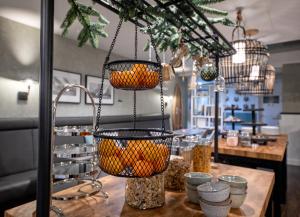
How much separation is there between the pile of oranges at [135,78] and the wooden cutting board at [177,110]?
698cm

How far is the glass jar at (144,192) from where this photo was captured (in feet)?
2.88

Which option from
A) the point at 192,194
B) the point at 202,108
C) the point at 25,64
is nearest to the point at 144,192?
the point at 192,194

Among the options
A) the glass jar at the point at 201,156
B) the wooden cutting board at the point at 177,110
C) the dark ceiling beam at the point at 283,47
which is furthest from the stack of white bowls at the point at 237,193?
the wooden cutting board at the point at 177,110

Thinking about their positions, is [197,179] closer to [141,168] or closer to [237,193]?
[237,193]

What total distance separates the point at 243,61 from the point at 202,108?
6.37 metres

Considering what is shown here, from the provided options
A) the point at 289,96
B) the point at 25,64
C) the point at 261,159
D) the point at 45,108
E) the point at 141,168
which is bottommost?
the point at 261,159

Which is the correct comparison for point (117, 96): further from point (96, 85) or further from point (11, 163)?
point (11, 163)

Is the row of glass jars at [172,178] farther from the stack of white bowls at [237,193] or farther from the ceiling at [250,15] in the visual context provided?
the ceiling at [250,15]

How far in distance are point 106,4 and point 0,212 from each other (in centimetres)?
230

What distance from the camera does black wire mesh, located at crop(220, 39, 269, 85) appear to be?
209 centimetres

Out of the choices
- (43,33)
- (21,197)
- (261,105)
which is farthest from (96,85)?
(261,105)

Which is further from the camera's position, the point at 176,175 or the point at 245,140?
the point at 245,140

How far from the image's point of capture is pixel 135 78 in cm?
74

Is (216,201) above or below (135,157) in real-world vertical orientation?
below
